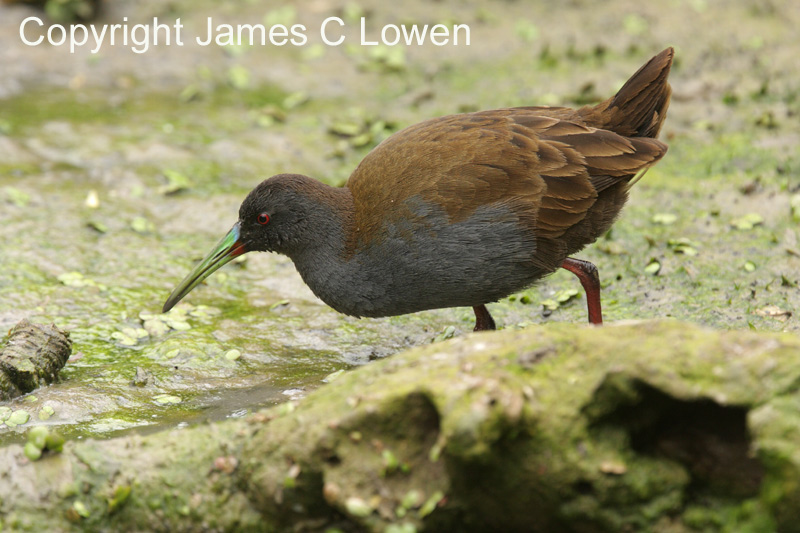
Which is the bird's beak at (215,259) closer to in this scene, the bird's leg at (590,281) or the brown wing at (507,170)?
the brown wing at (507,170)

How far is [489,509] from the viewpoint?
128 inches

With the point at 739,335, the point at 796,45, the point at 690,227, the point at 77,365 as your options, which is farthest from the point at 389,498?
the point at 796,45

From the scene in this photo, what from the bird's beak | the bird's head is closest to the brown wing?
the bird's head

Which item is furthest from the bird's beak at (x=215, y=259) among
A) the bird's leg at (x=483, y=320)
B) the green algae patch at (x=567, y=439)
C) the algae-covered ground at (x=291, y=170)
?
the green algae patch at (x=567, y=439)

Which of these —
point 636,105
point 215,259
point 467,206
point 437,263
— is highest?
point 636,105

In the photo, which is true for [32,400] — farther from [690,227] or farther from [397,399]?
[690,227]

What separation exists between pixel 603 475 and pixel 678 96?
6783mm

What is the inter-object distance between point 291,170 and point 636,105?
3.81 metres

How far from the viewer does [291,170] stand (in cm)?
827

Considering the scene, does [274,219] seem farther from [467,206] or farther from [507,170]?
[507,170]

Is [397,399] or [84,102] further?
[84,102]

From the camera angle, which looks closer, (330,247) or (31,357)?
(31,357)

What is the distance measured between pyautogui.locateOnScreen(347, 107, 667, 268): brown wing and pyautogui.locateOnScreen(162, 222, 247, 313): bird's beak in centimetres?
85

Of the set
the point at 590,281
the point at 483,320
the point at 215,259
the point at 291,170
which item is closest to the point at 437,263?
the point at 483,320
